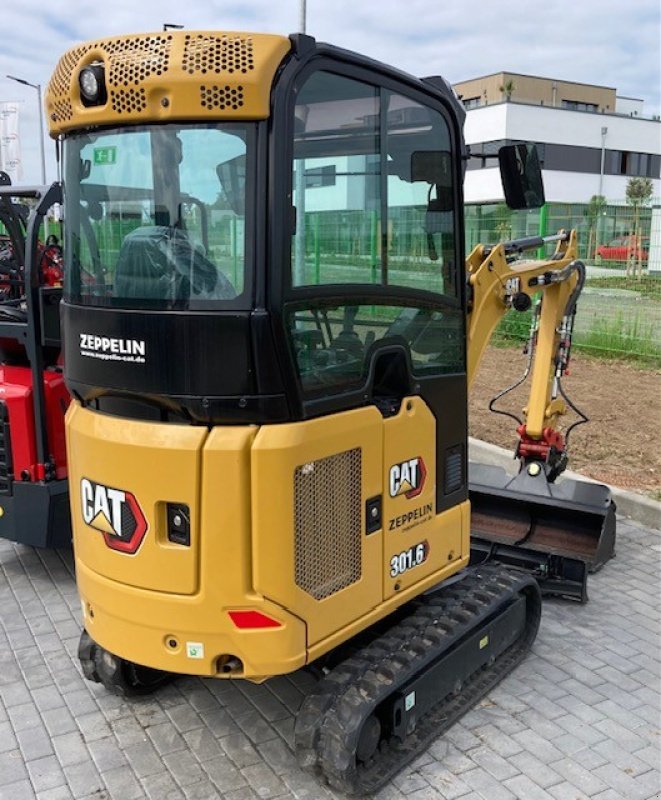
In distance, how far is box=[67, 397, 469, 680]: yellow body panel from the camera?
2.75m

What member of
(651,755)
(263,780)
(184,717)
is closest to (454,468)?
(651,755)

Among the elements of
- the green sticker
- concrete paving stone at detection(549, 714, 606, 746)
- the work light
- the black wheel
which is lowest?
concrete paving stone at detection(549, 714, 606, 746)

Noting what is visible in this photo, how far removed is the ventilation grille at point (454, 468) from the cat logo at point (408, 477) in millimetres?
242

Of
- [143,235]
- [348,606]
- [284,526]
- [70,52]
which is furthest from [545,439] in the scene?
[70,52]

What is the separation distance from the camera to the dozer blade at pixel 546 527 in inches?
188

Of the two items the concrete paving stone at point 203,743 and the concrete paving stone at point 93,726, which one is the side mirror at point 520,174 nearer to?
the concrete paving stone at point 203,743

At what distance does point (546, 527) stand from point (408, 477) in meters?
2.18

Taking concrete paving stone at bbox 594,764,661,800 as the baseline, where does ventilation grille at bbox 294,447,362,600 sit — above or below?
above

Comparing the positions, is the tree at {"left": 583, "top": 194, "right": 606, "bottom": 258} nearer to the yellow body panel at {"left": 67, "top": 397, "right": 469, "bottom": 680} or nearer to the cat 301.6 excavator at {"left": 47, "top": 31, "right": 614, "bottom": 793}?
the cat 301.6 excavator at {"left": 47, "top": 31, "right": 614, "bottom": 793}

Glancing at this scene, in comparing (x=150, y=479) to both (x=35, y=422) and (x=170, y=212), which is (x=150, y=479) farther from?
(x=35, y=422)

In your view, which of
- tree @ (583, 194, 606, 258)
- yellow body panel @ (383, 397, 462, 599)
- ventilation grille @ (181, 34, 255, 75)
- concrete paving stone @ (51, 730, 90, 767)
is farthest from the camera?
tree @ (583, 194, 606, 258)

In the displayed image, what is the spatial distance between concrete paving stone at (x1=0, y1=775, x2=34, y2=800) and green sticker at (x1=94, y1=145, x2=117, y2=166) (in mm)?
2373

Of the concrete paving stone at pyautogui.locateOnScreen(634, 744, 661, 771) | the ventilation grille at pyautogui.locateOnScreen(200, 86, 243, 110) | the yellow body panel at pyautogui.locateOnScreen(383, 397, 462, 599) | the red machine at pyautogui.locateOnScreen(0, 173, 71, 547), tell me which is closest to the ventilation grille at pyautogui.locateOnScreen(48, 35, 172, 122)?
the ventilation grille at pyautogui.locateOnScreen(200, 86, 243, 110)

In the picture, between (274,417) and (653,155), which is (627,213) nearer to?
(274,417)
